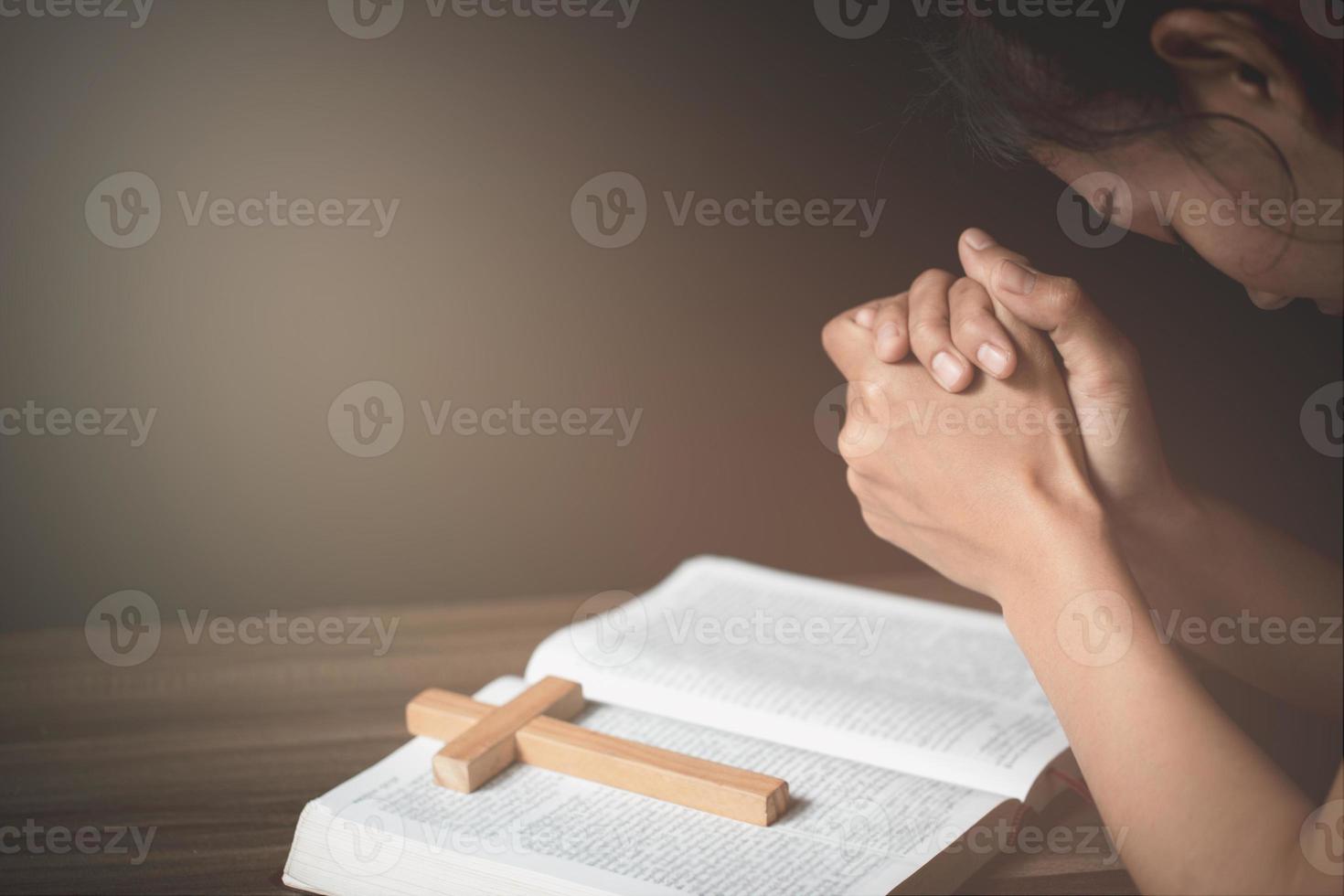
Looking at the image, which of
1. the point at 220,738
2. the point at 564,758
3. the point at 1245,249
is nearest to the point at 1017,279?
the point at 1245,249

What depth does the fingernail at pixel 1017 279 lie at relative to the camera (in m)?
1.01

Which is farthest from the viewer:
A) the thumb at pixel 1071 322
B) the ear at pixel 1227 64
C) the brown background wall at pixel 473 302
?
the brown background wall at pixel 473 302

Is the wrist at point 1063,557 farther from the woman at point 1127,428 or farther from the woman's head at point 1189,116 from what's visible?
the woman's head at point 1189,116

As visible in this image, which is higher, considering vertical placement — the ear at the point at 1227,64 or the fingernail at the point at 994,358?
the ear at the point at 1227,64

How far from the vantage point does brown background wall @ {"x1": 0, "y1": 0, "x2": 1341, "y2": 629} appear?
4.86ft

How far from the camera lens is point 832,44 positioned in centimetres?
153

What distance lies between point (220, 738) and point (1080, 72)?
2.86ft

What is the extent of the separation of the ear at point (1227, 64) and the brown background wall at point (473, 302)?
56 cm

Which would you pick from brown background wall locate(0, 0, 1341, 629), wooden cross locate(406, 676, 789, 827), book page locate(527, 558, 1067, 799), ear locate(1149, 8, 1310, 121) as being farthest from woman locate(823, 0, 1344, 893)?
brown background wall locate(0, 0, 1341, 629)

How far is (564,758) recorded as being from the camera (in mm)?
1006

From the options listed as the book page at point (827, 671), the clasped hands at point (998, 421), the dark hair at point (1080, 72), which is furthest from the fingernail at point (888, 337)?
the book page at point (827, 671)

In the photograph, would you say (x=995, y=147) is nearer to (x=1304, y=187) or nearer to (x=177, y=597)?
(x=1304, y=187)

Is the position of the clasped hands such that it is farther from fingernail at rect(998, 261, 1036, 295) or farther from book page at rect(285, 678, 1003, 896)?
book page at rect(285, 678, 1003, 896)

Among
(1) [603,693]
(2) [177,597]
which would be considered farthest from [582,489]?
(1) [603,693]
